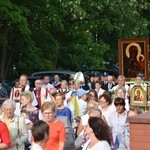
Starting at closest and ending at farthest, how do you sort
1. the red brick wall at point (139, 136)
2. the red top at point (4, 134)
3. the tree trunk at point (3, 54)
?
1. the red brick wall at point (139, 136)
2. the red top at point (4, 134)
3. the tree trunk at point (3, 54)

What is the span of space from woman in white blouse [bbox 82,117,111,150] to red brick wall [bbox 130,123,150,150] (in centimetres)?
89

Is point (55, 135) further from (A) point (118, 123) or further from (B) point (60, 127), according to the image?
(A) point (118, 123)

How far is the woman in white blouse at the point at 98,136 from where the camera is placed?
283 inches

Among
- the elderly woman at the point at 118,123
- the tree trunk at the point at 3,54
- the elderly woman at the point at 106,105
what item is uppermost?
the tree trunk at the point at 3,54

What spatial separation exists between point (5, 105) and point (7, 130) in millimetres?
543

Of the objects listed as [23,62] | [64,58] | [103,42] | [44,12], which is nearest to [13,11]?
[44,12]

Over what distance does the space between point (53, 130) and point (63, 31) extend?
2592 cm

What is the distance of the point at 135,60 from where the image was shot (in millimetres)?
16328

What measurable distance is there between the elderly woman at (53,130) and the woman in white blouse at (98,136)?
4.44 ft

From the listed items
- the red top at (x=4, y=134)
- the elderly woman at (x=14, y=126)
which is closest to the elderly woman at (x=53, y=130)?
the elderly woman at (x=14, y=126)

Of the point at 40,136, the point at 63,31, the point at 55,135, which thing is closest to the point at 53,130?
the point at 55,135

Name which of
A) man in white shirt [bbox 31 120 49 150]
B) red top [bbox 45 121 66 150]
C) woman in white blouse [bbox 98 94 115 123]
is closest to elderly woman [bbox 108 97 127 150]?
woman in white blouse [bbox 98 94 115 123]

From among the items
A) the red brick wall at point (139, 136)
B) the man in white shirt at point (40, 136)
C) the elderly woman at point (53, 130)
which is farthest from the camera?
the elderly woman at point (53, 130)

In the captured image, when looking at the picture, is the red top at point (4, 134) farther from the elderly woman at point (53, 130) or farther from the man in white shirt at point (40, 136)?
the man in white shirt at point (40, 136)
